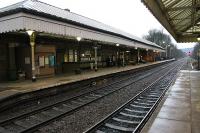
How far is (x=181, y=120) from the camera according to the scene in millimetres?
6832

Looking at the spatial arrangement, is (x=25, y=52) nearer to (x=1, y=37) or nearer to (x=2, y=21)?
(x=1, y=37)

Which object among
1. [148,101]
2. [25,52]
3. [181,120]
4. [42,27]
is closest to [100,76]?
[25,52]

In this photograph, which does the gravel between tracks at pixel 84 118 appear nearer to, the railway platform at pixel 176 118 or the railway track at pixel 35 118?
the railway track at pixel 35 118

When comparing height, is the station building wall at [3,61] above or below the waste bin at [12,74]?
above

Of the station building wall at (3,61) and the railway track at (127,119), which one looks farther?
the station building wall at (3,61)

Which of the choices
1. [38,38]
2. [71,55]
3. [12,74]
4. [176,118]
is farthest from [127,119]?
[71,55]

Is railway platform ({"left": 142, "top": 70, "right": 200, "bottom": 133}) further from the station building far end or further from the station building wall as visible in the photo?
the station building wall

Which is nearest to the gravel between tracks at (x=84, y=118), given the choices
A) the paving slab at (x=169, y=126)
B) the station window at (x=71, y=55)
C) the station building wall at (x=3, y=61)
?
the paving slab at (x=169, y=126)

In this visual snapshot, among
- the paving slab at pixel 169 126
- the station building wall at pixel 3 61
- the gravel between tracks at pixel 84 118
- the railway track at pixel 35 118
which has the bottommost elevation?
the gravel between tracks at pixel 84 118

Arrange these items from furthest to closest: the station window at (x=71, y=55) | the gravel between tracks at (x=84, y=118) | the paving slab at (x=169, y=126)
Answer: the station window at (x=71, y=55), the gravel between tracks at (x=84, y=118), the paving slab at (x=169, y=126)

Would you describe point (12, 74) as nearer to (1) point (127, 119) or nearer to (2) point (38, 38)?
(2) point (38, 38)

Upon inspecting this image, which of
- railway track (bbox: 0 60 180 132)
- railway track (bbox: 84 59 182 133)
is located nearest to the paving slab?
railway track (bbox: 84 59 182 133)

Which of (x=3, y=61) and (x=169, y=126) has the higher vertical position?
(x=3, y=61)

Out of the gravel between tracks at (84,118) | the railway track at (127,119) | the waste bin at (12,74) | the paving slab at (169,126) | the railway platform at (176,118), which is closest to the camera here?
the paving slab at (169,126)
